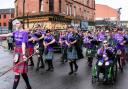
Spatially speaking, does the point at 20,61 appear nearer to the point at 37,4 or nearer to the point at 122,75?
the point at 122,75

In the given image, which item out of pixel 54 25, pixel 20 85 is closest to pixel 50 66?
pixel 20 85

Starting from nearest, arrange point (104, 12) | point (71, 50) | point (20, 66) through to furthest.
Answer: point (20, 66) → point (71, 50) → point (104, 12)

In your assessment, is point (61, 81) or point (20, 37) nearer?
point (20, 37)

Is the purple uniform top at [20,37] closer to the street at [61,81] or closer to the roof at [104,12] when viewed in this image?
the street at [61,81]

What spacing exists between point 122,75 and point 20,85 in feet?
15.4

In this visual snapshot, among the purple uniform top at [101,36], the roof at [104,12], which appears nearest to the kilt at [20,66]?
the purple uniform top at [101,36]

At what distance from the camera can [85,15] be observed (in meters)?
73.1

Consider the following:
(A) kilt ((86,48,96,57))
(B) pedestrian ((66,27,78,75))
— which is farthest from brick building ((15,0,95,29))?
(B) pedestrian ((66,27,78,75))

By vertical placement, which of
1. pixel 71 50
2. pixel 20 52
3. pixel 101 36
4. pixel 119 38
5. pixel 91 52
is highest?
pixel 20 52

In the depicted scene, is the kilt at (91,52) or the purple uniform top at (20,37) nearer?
the purple uniform top at (20,37)

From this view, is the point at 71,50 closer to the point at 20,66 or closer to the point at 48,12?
the point at 20,66

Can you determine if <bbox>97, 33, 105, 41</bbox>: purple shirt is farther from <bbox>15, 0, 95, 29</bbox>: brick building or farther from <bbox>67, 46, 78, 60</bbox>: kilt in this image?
<bbox>15, 0, 95, 29</bbox>: brick building

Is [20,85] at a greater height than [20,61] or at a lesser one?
lesser

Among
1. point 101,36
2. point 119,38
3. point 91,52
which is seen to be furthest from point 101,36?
point 119,38
